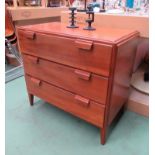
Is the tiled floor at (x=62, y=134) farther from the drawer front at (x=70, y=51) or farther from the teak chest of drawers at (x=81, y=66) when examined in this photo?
the drawer front at (x=70, y=51)

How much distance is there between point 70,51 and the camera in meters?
0.84

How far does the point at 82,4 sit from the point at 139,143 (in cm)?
119

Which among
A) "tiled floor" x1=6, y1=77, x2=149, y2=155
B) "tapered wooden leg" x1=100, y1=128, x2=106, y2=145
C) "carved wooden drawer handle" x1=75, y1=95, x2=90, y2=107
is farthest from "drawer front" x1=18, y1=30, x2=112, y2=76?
"tiled floor" x1=6, y1=77, x2=149, y2=155

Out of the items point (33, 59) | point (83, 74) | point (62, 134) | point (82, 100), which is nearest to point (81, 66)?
point (83, 74)

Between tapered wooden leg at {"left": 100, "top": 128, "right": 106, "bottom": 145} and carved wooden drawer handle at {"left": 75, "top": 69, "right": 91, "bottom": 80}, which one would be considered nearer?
carved wooden drawer handle at {"left": 75, "top": 69, "right": 91, "bottom": 80}

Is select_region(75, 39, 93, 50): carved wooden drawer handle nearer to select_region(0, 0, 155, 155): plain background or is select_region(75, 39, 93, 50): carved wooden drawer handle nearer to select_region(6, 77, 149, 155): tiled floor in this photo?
select_region(0, 0, 155, 155): plain background

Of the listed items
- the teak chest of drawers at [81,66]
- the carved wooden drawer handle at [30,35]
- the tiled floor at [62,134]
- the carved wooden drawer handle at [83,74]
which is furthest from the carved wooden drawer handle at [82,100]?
the carved wooden drawer handle at [30,35]

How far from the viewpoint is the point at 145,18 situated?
95 cm

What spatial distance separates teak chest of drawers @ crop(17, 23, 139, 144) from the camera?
0.76 meters

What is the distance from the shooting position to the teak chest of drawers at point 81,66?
762 mm

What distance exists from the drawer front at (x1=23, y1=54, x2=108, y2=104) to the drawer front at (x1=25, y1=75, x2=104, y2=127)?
4 cm
